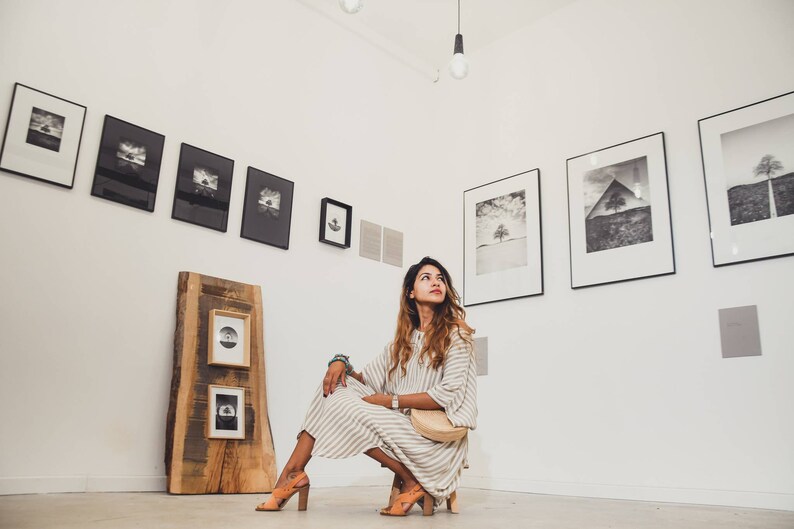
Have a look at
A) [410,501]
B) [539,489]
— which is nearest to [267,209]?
[410,501]

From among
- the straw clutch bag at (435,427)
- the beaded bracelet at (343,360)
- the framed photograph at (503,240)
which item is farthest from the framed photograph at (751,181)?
the beaded bracelet at (343,360)

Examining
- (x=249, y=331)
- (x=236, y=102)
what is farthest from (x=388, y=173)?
(x=249, y=331)

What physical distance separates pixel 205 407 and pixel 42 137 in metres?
1.73

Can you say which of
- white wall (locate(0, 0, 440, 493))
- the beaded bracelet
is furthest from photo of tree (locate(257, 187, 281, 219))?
the beaded bracelet

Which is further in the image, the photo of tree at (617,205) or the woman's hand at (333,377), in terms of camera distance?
the photo of tree at (617,205)

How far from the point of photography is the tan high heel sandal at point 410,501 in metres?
2.53

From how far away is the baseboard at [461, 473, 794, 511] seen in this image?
10.5 feet

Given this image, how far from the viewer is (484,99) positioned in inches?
210

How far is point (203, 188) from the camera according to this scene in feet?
12.8

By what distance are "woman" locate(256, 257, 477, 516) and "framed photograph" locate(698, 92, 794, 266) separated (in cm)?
186

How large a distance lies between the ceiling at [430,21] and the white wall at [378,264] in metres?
0.12

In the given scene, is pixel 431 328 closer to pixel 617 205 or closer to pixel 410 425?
pixel 410 425

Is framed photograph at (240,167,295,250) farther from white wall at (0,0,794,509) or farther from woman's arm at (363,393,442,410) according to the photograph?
woman's arm at (363,393,442,410)

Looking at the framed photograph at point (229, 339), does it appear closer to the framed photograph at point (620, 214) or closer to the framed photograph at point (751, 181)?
the framed photograph at point (620, 214)
